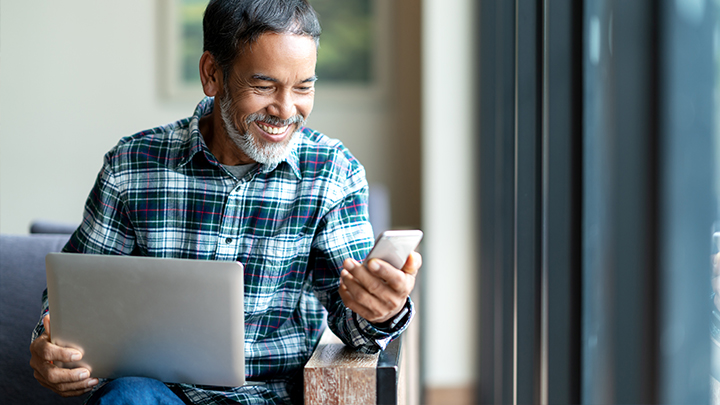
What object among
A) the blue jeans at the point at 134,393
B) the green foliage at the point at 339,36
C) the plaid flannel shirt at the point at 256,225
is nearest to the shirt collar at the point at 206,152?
the plaid flannel shirt at the point at 256,225

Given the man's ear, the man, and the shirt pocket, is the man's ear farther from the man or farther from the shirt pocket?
the shirt pocket

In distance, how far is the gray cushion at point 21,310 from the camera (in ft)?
4.75

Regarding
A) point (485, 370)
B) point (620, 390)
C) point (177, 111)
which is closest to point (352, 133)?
point (177, 111)

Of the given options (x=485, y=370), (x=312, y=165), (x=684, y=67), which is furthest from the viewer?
(x=485, y=370)

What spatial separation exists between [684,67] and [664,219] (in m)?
0.18

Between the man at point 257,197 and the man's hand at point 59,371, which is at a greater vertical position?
the man at point 257,197

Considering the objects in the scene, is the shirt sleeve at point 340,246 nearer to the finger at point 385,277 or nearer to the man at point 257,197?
the man at point 257,197

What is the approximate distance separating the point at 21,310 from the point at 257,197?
2.35 feet

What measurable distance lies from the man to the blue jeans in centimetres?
14

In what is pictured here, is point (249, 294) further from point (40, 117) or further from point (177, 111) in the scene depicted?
point (40, 117)

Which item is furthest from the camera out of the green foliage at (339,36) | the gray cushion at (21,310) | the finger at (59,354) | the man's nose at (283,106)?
the green foliage at (339,36)

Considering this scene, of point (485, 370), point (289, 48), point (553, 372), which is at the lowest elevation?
point (485, 370)

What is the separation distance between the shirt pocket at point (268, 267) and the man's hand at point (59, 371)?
0.31 meters

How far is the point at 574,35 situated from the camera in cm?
119
